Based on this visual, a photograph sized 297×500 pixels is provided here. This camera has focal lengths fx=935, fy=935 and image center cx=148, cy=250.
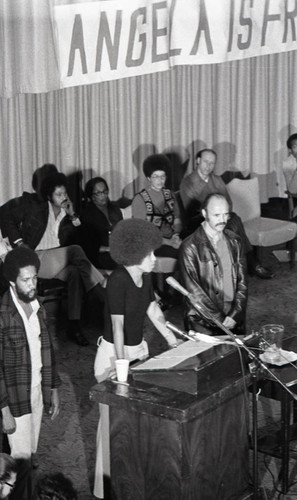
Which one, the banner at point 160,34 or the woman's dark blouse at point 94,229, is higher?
the banner at point 160,34

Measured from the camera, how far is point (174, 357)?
471 cm

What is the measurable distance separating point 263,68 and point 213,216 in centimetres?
496

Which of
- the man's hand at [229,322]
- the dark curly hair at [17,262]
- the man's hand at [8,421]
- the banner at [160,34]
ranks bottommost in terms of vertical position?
the man's hand at [8,421]

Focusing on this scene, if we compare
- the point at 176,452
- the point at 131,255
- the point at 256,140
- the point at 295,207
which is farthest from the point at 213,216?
the point at 256,140

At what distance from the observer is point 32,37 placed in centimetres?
782

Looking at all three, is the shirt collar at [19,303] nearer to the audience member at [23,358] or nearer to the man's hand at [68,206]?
the audience member at [23,358]

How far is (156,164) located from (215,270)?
2781mm

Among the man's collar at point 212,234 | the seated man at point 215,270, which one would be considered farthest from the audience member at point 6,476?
the man's collar at point 212,234

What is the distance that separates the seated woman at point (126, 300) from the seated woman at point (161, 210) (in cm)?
314

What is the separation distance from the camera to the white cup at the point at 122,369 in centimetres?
463

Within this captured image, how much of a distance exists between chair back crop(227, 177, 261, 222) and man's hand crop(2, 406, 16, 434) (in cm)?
525

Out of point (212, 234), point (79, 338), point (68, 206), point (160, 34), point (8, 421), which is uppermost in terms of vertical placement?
→ point (160, 34)

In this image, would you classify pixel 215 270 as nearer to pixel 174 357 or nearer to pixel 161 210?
pixel 174 357

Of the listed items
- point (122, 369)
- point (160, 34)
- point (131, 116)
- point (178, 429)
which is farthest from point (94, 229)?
point (178, 429)
